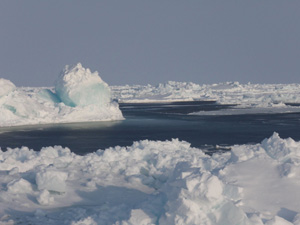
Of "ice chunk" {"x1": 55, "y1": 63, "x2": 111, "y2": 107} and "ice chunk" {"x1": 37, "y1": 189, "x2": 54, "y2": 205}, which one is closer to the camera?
"ice chunk" {"x1": 37, "y1": 189, "x2": 54, "y2": 205}

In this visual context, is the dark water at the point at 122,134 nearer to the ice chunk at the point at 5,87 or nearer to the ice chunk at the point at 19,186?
the ice chunk at the point at 5,87

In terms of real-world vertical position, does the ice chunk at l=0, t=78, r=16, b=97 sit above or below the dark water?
above

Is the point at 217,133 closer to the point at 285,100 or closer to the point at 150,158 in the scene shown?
the point at 150,158

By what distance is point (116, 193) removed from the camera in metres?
13.2

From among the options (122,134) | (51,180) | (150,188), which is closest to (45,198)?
(51,180)

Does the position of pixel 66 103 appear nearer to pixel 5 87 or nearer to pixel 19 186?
pixel 5 87

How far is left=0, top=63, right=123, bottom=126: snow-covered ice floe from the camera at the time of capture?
40.4 metres

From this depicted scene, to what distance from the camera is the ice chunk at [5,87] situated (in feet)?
129

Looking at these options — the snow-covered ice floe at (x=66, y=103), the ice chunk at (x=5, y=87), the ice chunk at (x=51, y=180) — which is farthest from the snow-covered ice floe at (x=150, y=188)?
the snow-covered ice floe at (x=66, y=103)

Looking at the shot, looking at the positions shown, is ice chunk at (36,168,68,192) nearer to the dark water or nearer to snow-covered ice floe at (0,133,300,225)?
snow-covered ice floe at (0,133,300,225)

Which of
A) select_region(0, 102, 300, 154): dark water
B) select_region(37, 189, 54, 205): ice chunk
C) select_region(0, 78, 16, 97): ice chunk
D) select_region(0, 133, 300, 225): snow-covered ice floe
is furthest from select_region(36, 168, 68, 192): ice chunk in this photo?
select_region(0, 78, 16, 97): ice chunk

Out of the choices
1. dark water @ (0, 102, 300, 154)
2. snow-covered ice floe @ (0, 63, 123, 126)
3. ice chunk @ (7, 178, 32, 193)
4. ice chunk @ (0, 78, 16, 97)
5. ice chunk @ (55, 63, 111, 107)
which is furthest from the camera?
ice chunk @ (55, 63, 111, 107)

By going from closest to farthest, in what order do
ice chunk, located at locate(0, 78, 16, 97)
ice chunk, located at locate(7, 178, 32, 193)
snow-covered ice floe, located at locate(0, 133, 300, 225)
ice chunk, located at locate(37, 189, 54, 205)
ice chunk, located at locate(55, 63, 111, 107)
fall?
snow-covered ice floe, located at locate(0, 133, 300, 225) → ice chunk, located at locate(37, 189, 54, 205) → ice chunk, located at locate(7, 178, 32, 193) → ice chunk, located at locate(0, 78, 16, 97) → ice chunk, located at locate(55, 63, 111, 107)

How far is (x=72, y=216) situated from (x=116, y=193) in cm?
218
